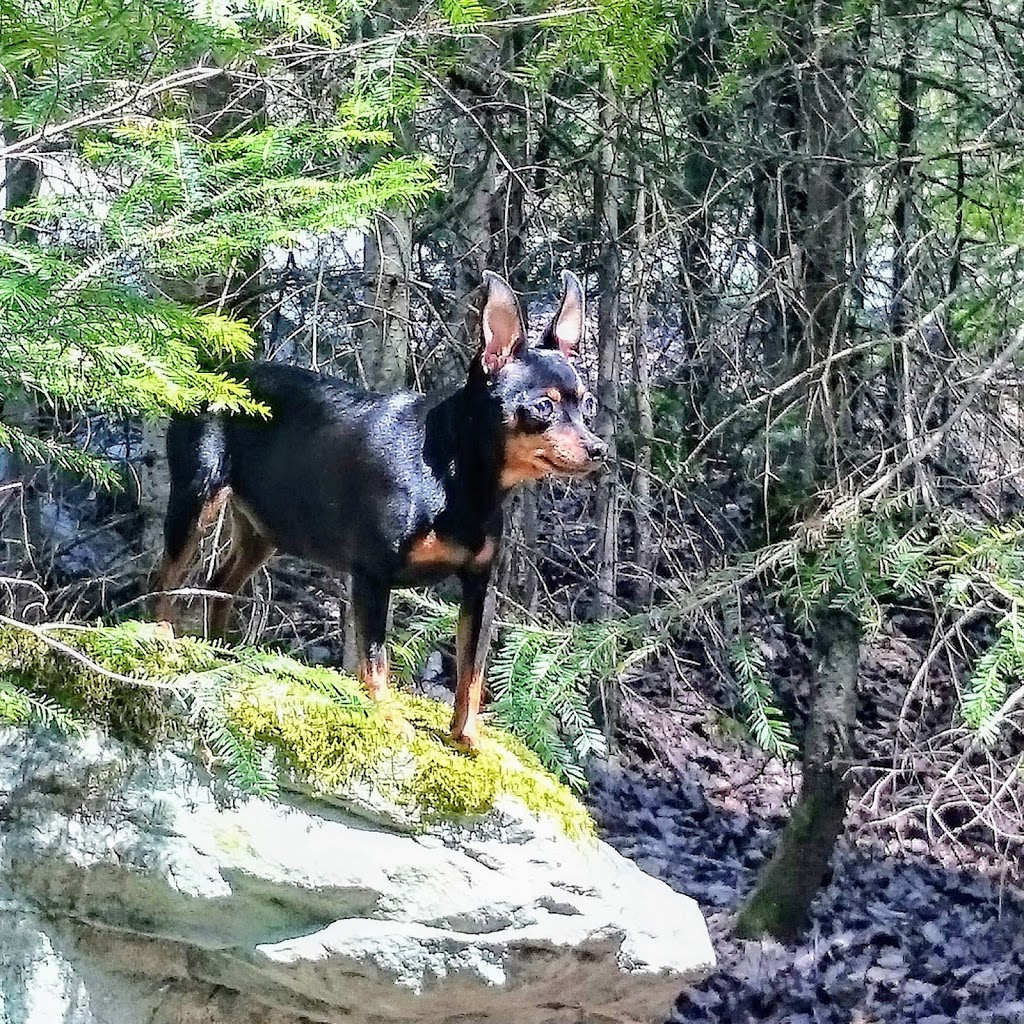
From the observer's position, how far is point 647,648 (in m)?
3.29

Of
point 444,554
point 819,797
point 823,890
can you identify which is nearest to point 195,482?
point 444,554

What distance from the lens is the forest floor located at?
178 inches

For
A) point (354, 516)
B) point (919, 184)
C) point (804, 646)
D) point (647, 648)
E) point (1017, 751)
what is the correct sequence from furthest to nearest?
point (804, 646) → point (1017, 751) → point (919, 184) → point (647, 648) → point (354, 516)

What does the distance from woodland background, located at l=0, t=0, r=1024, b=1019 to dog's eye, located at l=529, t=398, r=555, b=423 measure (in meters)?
0.45

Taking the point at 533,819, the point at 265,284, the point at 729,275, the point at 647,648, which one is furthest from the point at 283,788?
the point at 729,275

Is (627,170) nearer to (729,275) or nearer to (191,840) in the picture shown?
(729,275)

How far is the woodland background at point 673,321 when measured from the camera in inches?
115

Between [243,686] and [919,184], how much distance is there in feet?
9.42

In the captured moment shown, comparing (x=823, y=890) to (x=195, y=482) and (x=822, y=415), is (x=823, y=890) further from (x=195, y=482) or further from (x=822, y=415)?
(x=195, y=482)

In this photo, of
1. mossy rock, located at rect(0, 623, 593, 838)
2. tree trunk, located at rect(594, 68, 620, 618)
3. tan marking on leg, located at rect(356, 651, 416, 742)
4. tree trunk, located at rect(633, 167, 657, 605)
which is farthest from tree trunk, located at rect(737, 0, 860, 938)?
tan marking on leg, located at rect(356, 651, 416, 742)

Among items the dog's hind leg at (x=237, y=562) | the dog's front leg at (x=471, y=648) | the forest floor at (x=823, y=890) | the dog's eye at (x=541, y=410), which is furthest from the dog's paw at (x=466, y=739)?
the forest floor at (x=823, y=890)

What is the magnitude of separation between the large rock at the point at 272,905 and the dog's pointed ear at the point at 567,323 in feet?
3.20

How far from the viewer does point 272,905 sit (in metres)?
2.70

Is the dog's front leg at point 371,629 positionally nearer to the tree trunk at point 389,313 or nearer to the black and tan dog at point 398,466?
the black and tan dog at point 398,466
